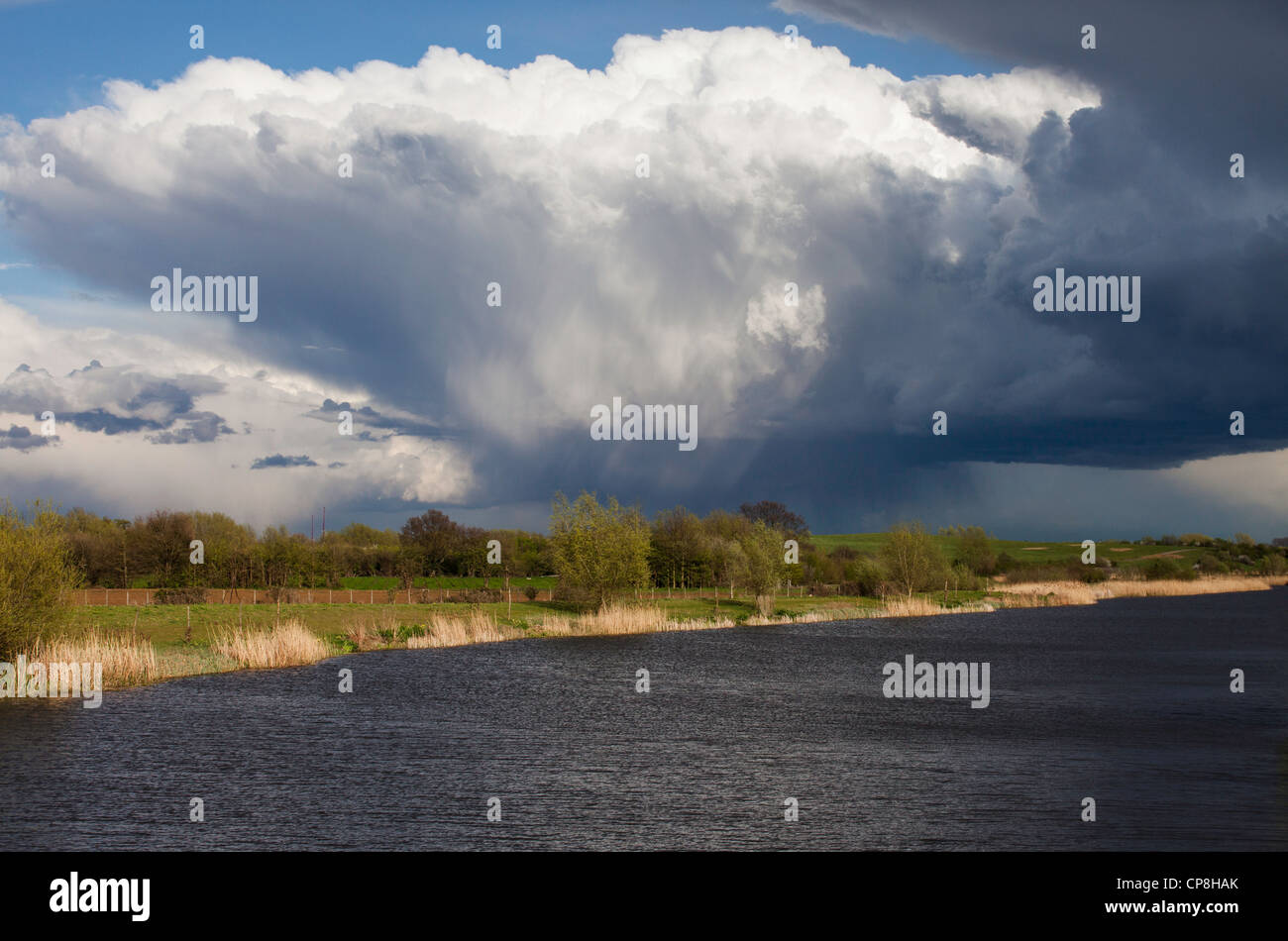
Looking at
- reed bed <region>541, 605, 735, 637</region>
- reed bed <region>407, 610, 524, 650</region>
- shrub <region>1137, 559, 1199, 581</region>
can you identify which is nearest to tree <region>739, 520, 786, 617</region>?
reed bed <region>541, 605, 735, 637</region>

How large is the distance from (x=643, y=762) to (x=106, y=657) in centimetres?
2297

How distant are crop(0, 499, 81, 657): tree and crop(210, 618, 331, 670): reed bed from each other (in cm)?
909

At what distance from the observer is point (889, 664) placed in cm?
4966

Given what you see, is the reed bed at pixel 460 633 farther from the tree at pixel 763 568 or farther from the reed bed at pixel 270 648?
the tree at pixel 763 568

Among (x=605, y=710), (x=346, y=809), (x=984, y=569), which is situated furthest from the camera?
(x=984, y=569)

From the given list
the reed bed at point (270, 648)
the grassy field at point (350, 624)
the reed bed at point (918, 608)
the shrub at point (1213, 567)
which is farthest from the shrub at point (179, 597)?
the shrub at point (1213, 567)

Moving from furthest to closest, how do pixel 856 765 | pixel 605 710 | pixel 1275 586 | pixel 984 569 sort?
pixel 1275 586 → pixel 984 569 → pixel 605 710 → pixel 856 765

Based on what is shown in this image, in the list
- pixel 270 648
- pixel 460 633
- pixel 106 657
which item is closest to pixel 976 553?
pixel 460 633

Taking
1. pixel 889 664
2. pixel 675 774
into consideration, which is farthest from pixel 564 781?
pixel 889 664

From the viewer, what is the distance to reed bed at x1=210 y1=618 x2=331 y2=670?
144ft

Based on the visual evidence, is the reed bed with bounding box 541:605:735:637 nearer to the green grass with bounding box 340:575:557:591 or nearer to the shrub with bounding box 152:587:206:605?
the shrub with bounding box 152:587:206:605

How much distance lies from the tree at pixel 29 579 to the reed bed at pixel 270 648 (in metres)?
9.09
